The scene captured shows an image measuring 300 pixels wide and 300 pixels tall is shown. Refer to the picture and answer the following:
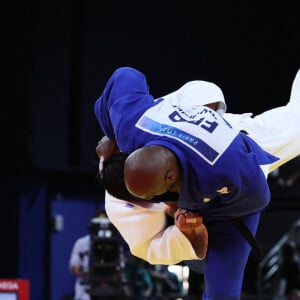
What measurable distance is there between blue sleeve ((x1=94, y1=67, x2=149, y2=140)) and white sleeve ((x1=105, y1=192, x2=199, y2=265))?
0.67 ft

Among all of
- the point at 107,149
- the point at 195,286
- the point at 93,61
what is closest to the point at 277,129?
the point at 107,149

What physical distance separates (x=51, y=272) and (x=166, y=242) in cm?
583

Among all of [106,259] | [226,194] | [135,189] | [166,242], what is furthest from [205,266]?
[106,259]

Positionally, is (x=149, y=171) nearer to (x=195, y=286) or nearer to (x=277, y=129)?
(x=277, y=129)

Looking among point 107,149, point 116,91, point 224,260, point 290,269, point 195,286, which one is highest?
point 116,91

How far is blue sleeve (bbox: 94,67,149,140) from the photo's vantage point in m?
2.17

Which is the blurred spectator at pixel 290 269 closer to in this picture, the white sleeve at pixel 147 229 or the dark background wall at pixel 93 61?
the dark background wall at pixel 93 61

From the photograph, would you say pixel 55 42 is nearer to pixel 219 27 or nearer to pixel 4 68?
pixel 4 68

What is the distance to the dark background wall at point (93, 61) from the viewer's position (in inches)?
278

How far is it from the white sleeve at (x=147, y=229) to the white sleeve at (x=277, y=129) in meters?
0.32

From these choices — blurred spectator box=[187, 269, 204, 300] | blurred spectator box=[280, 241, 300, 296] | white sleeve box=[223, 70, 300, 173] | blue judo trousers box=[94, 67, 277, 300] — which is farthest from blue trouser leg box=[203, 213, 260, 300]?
blurred spectator box=[280, 241, 300, 296]

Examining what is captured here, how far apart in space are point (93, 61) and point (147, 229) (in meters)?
5.04

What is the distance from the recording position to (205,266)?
7.07 ft

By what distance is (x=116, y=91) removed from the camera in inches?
86.0
